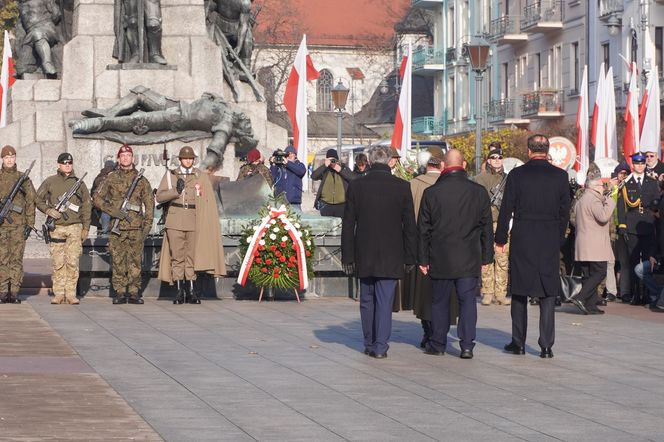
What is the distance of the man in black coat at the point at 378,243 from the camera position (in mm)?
13781

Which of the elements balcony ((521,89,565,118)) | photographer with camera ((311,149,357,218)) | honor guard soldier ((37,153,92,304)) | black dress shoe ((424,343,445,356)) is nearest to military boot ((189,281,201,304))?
honor guard soldier ((37,153,92,304))

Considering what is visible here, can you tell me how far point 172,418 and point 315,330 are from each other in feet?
19.4

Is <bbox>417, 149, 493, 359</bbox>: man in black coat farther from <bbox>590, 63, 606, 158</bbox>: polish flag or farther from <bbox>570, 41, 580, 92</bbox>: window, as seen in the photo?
<bbox>570, 41, 580, 92</bbox>: window

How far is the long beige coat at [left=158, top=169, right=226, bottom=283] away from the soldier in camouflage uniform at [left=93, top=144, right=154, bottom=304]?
0.31 metres

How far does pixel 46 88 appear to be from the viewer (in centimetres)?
2677

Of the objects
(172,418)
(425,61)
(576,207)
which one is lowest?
(172,418)

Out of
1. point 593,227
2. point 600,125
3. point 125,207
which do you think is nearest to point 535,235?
point 593,227

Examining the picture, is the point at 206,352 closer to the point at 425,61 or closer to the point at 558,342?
the point at 558,342

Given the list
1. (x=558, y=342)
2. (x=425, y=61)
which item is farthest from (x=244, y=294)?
(x=425, y=61)

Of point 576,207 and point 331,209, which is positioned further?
point 331,209

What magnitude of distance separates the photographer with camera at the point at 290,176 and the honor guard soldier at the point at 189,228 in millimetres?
5356

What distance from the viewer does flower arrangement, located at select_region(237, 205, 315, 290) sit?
19.3 m

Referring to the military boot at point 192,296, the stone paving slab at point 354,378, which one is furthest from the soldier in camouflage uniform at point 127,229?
the stone paving slab at point 354,378

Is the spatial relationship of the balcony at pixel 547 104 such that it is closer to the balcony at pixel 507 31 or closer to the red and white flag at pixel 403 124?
the balcony at pixel 507 31
